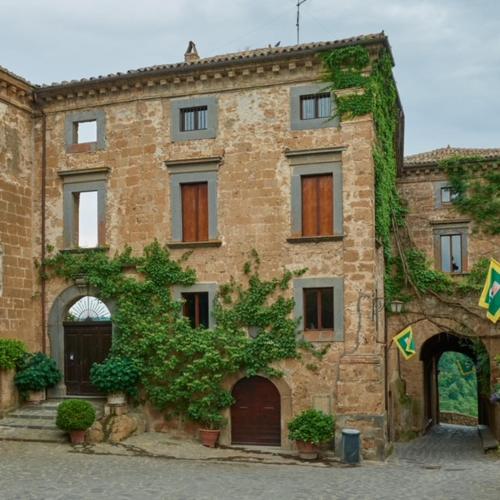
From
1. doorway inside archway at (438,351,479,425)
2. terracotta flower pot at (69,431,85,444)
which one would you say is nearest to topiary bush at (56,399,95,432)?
terracotta flower pot at (69,431,85,444)

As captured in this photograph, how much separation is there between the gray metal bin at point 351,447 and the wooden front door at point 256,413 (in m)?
2.16

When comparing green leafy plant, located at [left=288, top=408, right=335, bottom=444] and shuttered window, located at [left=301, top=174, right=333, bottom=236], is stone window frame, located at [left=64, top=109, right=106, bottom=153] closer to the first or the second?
shuttered window, located at [left=301, top=174, right=333, bottom=236]

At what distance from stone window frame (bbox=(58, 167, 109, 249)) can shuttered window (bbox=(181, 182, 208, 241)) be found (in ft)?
7.71

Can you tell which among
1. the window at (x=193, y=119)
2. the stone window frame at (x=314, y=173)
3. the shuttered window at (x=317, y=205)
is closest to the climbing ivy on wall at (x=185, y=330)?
the stone window frame at (x=314, y=173)

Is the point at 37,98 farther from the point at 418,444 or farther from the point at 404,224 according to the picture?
the point at 418,444

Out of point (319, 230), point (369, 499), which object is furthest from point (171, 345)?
point (369, 499)

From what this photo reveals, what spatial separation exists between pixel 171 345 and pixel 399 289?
8028 millimetres

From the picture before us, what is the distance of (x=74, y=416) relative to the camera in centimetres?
1822

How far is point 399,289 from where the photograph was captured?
79.5 ft

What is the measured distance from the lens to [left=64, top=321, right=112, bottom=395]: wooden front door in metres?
21.2

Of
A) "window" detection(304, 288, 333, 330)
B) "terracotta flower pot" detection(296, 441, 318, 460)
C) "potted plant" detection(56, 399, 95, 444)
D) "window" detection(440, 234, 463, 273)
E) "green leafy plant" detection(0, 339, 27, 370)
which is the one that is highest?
"window" detection(440, 234, 463, 273)

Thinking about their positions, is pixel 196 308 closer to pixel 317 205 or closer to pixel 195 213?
pixel 195 213

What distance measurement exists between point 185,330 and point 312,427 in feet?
13.6

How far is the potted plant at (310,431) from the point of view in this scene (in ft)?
60.3
